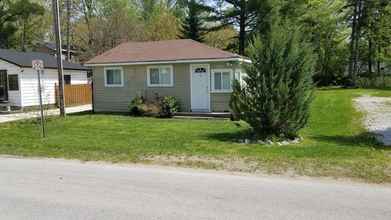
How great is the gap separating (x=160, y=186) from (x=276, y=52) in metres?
5.83

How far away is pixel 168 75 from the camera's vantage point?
19203 mm

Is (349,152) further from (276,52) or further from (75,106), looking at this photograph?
(75,106)

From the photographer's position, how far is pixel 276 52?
10492 millimetres

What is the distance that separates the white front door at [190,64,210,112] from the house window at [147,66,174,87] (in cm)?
117

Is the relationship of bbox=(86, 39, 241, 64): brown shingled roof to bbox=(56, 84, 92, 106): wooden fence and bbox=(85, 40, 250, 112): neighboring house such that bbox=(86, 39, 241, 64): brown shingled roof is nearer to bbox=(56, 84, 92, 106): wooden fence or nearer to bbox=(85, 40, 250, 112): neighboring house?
bbox=(85, 40, 250, 112): neighboring house

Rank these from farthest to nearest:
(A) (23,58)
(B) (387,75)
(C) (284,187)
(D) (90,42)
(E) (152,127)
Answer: (B) (387,75) → (D) (90,42) → (A) (23,58) → (E) (152,127) → (C) (284,187)

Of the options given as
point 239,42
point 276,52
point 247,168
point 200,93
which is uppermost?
point 239,42

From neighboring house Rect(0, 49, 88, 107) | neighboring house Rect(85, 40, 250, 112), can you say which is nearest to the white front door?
neighboring house Rect(85, 40, 250, 112)

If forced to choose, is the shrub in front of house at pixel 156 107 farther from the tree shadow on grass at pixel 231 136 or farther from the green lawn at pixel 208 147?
the tree shadow on grass at pixel 231 136

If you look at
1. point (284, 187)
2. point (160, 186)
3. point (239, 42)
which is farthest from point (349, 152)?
point (239, 42)

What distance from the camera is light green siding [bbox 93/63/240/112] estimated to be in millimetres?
18252

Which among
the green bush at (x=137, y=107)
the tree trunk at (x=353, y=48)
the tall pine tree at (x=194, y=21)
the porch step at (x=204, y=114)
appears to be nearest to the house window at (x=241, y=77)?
the porch step at (x=204, y=114)

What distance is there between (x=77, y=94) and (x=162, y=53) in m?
8.82

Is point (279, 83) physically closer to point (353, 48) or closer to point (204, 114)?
point (204, 114)
